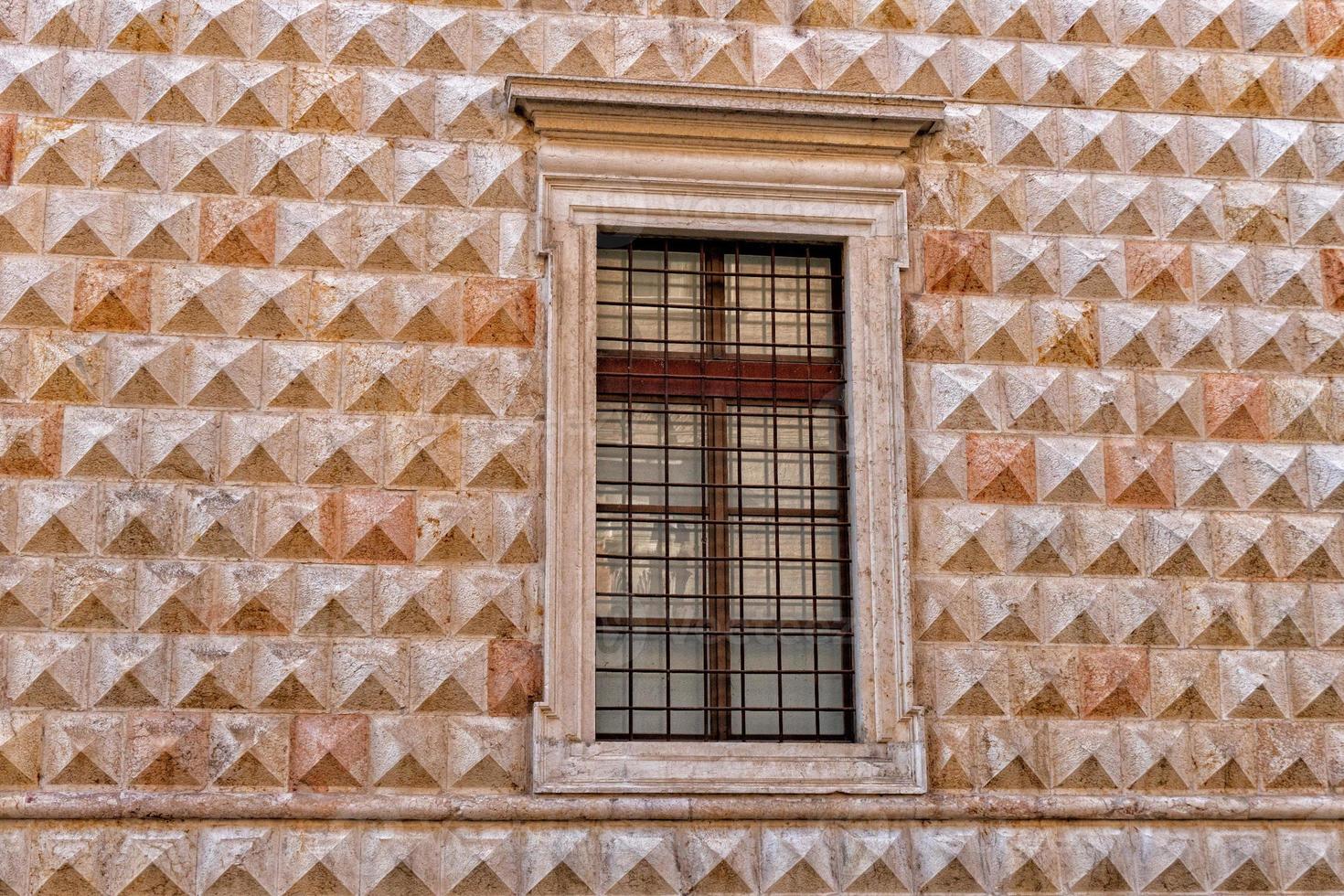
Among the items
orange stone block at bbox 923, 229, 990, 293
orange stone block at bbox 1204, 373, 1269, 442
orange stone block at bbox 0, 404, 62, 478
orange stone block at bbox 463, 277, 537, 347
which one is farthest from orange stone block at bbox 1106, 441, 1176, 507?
orange stone block at bbox 0, 404, 62, 478

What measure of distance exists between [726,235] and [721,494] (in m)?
1.07

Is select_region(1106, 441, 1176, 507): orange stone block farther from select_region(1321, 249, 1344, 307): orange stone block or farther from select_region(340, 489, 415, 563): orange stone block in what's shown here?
select_region(340, 489, 415, 563): orange stone block

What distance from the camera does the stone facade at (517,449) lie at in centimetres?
668

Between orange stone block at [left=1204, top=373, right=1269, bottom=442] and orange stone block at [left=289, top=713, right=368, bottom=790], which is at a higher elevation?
orange stone block at [left=1204, top=373, right=1269, bottom=442]

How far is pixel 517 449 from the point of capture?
7.06 meters

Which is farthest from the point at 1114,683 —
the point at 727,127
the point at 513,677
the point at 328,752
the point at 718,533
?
the point at 328,752

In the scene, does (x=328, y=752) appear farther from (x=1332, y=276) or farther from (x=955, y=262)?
(x=1332, y=276)

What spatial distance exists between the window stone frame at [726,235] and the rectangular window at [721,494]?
138 millimetres

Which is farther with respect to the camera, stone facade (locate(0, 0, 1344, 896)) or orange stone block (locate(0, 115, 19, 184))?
orange stone block (locate(0, 115, 19, 184))

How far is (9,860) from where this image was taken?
6.43 metres

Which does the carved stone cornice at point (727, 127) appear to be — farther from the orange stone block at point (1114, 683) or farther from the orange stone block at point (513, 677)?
the orange stone block at point (1114, 683)

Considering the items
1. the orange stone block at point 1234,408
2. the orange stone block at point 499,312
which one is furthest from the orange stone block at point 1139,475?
the orange stone block at point 499,312

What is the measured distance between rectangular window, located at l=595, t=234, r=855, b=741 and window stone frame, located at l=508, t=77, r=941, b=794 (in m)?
0.14

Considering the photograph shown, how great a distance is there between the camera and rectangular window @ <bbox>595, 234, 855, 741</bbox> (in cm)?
715
